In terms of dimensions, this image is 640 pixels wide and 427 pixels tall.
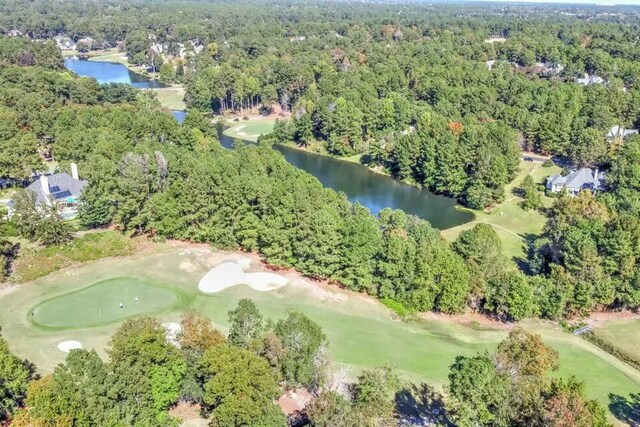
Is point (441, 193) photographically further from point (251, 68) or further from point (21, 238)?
point (251, 68)

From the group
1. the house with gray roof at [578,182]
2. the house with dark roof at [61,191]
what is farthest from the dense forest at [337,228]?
the house with gray roof at [578,182]

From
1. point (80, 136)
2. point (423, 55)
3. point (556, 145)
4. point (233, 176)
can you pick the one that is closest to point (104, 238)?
point (233, 176)

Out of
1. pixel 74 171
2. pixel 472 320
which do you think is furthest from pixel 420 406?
pixel 74 171

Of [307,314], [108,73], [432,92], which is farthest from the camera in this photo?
[108,73]

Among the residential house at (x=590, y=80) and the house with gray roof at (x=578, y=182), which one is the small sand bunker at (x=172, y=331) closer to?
the house with gray roof at (x=578, y=182)

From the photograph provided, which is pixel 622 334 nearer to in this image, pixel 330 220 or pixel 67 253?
pixel 330 220
